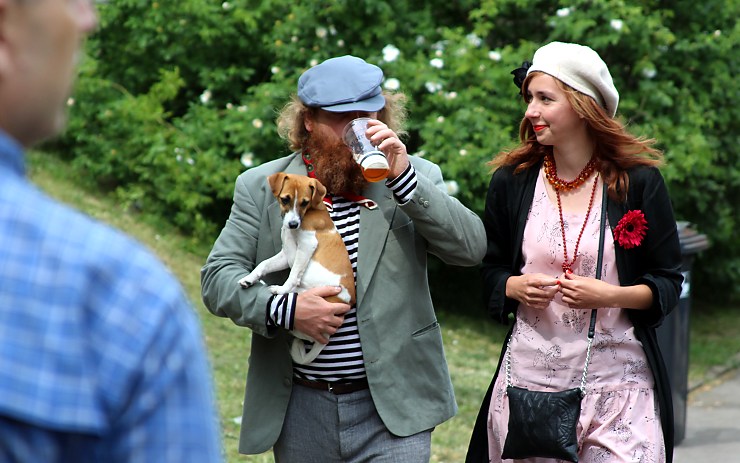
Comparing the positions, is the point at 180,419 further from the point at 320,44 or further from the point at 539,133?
the point at 320,44

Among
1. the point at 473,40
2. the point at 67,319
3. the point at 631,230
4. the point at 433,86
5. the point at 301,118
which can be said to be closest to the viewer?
the point at 67,319

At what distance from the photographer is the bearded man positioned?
3311 mm

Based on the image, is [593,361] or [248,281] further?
[593,361]

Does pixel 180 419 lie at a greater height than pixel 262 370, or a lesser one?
greater

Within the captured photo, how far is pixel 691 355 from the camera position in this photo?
907 cm

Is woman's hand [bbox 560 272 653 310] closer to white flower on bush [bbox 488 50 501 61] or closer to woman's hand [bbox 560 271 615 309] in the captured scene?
woman's hand [bbox 560 271 615 309]

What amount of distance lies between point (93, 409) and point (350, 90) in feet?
7.35

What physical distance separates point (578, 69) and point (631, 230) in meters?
0.58

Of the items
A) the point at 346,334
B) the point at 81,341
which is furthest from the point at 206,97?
the point at 81,341

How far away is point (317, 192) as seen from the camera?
3203 millimetres

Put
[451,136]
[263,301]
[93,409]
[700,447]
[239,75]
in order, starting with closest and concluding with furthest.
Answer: [93,409], [263,301], [700,447], [451,136], [239,75]

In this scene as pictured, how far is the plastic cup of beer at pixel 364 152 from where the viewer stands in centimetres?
308

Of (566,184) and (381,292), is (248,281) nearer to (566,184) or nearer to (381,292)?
(381,292)

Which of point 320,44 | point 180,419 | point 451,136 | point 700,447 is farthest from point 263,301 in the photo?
point 320,44
